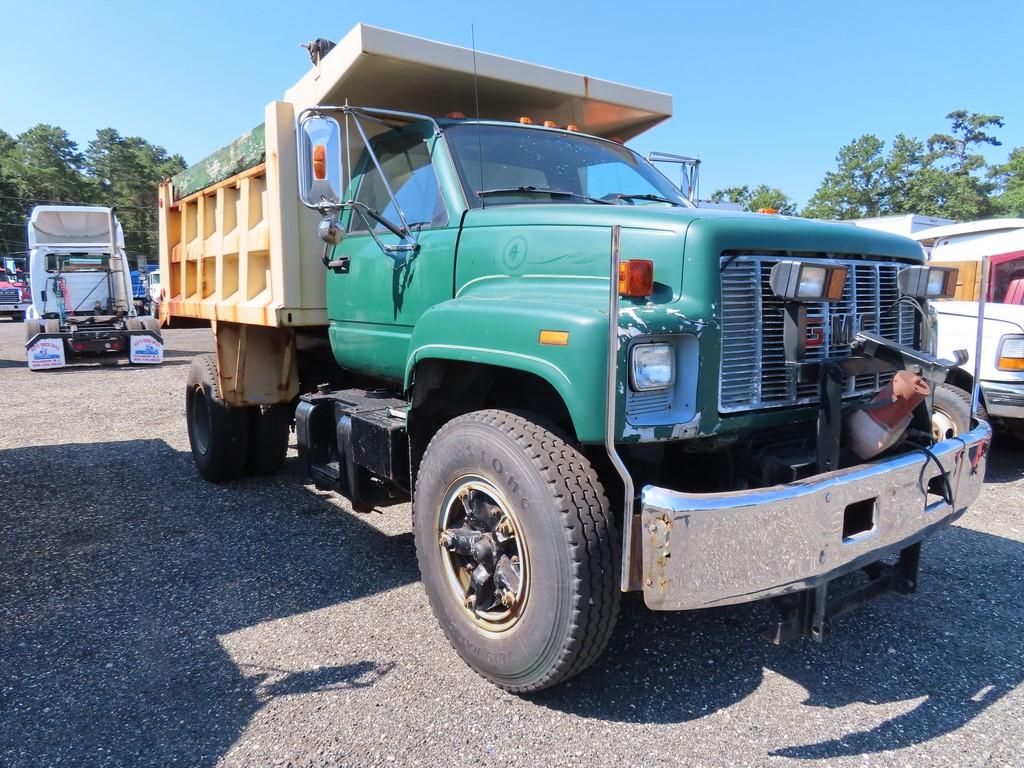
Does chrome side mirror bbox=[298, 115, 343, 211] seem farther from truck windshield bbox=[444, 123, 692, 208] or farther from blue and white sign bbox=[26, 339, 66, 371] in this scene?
blue and white sign bbox=[26, 339, 66, 371]

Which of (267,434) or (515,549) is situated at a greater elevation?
(515,549)

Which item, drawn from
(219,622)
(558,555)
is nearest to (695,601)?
(558,555)

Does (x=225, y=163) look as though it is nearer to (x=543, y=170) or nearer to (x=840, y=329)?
(x=543, y=170)

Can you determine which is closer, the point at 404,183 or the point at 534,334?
the point at 534,334

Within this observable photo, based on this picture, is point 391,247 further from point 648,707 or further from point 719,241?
point 648,707

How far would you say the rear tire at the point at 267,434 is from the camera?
5836 mm

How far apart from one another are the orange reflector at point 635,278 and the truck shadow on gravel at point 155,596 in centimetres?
192

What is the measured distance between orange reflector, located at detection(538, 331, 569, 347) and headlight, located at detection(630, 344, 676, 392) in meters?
0.23

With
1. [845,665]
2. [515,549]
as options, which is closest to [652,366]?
[515,549]

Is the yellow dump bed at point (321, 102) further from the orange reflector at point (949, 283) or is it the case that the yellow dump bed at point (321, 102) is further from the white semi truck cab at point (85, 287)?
the white semi truck cab at point (85, 287)

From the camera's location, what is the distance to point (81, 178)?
6938 cm

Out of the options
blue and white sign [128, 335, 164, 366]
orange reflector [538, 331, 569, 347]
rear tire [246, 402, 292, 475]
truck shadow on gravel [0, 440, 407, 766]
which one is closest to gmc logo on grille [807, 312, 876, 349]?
orange reflector [538, 331, 569, 347]

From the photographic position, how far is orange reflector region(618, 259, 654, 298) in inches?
100

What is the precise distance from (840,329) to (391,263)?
88.6 inches
